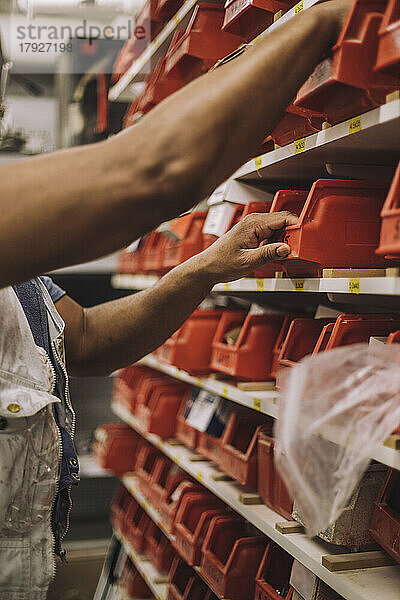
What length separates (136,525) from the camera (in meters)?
3.54

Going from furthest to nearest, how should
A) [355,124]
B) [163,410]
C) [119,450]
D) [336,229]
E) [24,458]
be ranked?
[119,450]
[163,410]
[336,229]
[24,458]
[355,124]

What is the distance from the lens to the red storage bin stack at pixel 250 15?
1834mm

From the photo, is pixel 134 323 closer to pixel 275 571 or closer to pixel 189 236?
pixel 189 236

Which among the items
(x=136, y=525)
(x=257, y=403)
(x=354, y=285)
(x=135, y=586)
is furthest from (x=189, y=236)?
(x=135, y=586)

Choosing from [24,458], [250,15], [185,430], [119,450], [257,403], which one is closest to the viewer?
[24,458]

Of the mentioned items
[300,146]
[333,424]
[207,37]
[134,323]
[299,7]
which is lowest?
[333,424]

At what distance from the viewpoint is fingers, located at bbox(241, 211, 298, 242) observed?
1.79 meters

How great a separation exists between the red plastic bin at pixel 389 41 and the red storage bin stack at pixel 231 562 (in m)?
1.52

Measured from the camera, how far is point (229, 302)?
3.18m

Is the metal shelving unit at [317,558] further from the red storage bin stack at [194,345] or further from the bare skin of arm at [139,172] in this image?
the bare skin of arm at [139,172]

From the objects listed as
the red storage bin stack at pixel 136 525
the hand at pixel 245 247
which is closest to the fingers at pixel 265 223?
the hand at pixel 245 247

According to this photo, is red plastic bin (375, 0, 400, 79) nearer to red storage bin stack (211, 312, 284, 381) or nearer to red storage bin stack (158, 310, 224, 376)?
red storage bin stack (211, 312, 284, 381)

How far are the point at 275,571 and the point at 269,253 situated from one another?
3.42 ft

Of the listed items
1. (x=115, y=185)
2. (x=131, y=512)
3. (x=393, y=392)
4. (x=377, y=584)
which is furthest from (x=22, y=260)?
(x=131, y=512)
